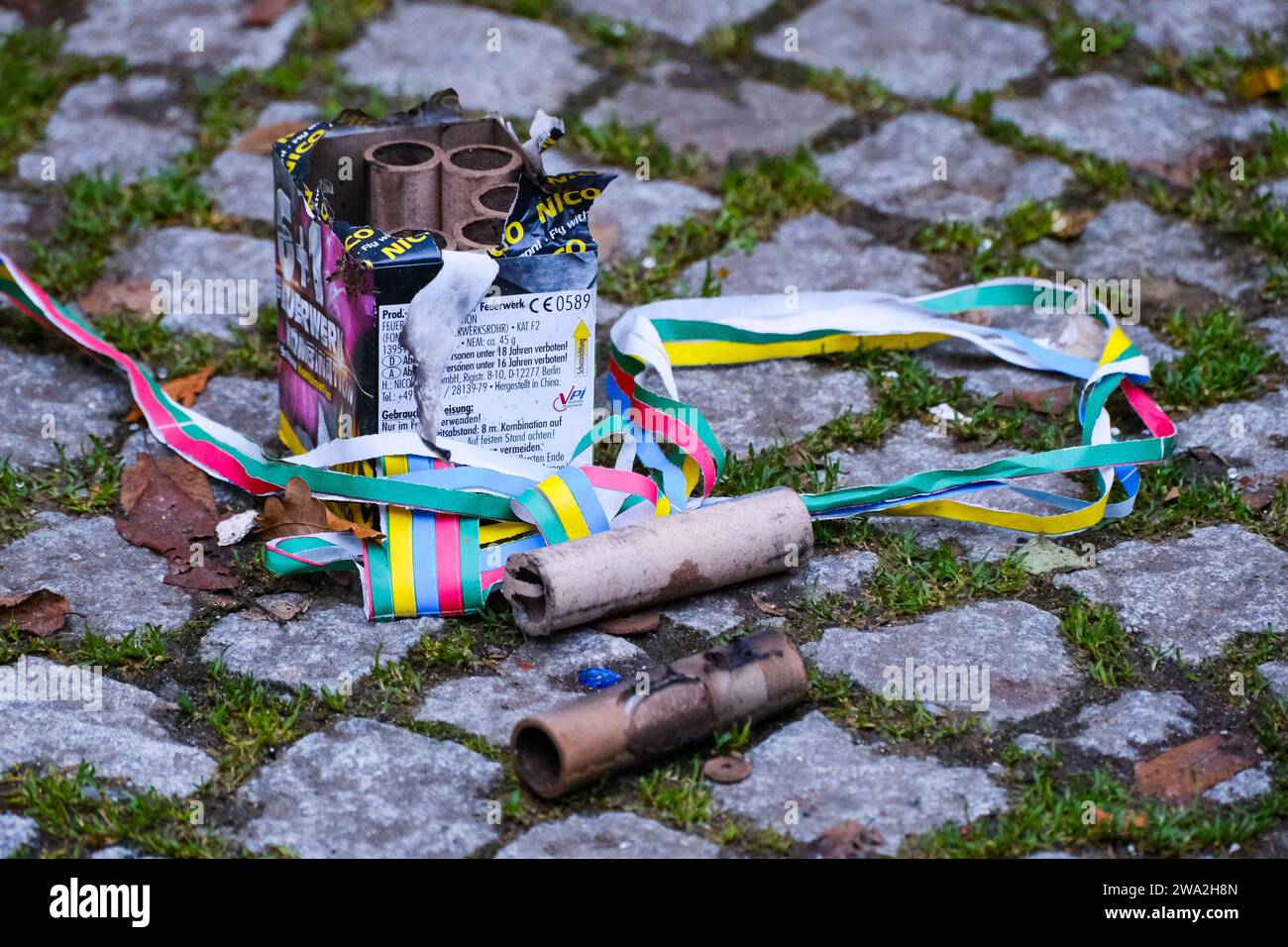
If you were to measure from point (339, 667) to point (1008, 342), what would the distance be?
5.61 feet

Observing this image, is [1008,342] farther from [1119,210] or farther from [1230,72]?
[1230,72]

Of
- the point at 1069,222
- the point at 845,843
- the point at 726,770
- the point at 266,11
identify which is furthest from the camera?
the point at 266,11

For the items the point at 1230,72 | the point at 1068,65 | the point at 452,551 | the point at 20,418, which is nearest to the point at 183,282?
the point at 20,418

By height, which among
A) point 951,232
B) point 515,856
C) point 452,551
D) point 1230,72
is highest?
point 1230,72

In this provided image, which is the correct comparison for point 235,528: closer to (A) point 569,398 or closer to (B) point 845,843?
(A) point 569,398

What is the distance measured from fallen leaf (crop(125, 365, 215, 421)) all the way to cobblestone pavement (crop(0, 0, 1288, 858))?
3cm

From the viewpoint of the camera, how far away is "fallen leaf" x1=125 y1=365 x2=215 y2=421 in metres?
3.13

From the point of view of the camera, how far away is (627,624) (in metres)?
2.45

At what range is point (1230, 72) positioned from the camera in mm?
4383

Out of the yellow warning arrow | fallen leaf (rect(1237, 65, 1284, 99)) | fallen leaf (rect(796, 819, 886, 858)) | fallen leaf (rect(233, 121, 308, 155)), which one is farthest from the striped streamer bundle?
fallen leaf (rect(1237, 65, 1284, 99))

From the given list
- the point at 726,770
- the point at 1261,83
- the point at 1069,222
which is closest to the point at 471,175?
the point at 726,770

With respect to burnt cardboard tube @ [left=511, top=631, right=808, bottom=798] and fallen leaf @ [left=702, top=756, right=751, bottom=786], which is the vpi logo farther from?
fallen leaf @ [left=702, top=756, right=751, bottom=786]

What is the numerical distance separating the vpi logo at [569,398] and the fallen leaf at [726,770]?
78 centimetres

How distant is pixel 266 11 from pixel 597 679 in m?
3.16
